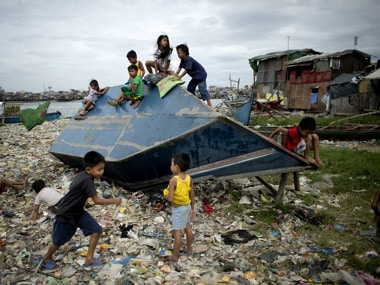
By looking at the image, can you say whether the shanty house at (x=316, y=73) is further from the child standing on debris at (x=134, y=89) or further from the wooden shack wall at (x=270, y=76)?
the child standing on debris at (x=134, y=89)

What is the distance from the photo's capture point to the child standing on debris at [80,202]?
2.64 metres

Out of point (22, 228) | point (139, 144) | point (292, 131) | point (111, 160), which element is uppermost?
point (292, 131)

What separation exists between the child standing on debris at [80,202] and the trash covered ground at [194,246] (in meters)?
0.36

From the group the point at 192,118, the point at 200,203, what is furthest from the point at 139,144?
the point at 200,203

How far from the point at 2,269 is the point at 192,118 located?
109 inches

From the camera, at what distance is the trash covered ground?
272 centimetres

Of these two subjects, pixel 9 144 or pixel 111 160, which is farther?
pixel 9 144

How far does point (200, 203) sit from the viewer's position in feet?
14.6

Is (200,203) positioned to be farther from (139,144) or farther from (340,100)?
(340,100)

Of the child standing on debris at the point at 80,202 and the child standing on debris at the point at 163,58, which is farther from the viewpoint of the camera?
the child standing on debris at the point at 163,58

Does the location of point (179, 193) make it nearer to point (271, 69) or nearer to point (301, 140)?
point (301, 140)

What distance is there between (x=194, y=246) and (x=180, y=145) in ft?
4.44

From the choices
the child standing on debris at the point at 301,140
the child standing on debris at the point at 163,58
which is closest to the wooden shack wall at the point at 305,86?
the child standing on debris at the point at 163,58

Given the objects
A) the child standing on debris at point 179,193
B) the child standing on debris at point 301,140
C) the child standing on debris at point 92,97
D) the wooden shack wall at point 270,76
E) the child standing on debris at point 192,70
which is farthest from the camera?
the wooden shack wall at point 270,76
